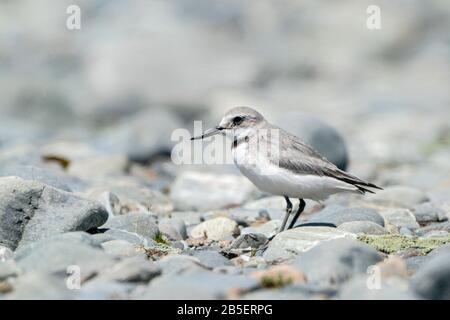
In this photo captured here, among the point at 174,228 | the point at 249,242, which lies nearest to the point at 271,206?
the point at 174,228

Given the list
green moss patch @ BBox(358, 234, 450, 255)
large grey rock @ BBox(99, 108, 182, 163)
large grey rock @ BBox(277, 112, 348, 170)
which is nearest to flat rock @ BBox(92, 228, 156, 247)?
green moss patch @ BBox(358, 234, 450, 255)

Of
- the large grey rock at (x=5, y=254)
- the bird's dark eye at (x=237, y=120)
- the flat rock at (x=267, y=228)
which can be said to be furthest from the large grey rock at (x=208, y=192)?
the large grey rock at (x=5, y=254)

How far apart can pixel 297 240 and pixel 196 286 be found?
6.61 ft

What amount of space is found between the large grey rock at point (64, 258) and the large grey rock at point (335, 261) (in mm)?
1579

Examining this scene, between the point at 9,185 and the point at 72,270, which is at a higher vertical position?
the point at 9,185

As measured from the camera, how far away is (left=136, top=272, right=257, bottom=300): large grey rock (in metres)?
6.19

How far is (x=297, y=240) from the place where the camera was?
26.5 ft

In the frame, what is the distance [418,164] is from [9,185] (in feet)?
33.4

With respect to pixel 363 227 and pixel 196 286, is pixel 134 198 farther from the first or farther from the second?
pixel 196 286

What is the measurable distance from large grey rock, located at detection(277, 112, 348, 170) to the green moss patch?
5.39 meters

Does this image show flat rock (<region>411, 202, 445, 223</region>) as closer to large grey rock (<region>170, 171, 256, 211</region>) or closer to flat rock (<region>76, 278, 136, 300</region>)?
large grey rock (<region>170, 171, 256, 211</region>)
